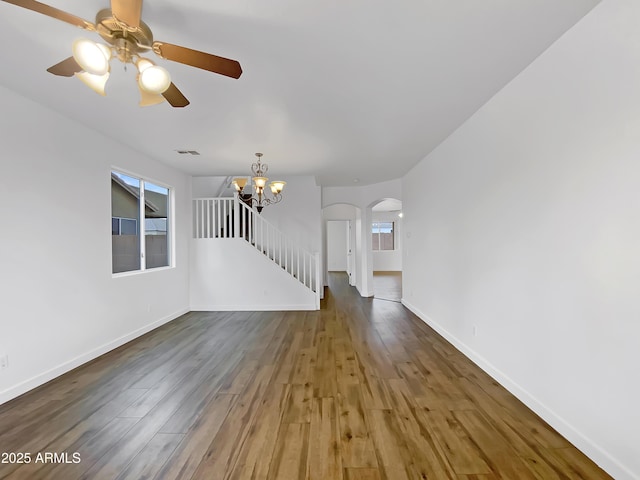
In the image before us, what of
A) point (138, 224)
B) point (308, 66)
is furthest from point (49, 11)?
point (138, 224)

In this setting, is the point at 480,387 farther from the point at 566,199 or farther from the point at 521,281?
the point at 566,199

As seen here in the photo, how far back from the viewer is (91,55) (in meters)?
1.43

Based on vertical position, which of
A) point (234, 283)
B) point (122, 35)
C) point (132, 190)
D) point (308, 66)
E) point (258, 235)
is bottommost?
point (234, 283)

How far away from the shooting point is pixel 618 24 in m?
1.61

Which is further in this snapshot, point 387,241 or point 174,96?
point 387,241

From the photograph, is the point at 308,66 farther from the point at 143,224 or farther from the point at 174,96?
the point at 143,224

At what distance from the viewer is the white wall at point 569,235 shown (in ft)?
5.23

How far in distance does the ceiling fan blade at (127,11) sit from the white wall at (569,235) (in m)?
2.57

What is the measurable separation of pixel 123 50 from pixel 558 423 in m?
3.64

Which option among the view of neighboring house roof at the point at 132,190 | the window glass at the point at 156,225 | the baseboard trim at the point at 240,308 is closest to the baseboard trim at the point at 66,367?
the window glass at the point at 156,225

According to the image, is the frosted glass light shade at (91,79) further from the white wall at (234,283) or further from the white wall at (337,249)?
the white wall at (337,249)

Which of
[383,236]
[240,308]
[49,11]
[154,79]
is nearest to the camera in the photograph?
[49,11]

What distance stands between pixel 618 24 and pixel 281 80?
83.9 inches

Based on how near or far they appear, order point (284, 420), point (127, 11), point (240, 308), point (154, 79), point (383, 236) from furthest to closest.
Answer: point (383, 236)
point (240, 308)
point (284, 420)
point (154, 79)
point (127, 11)
